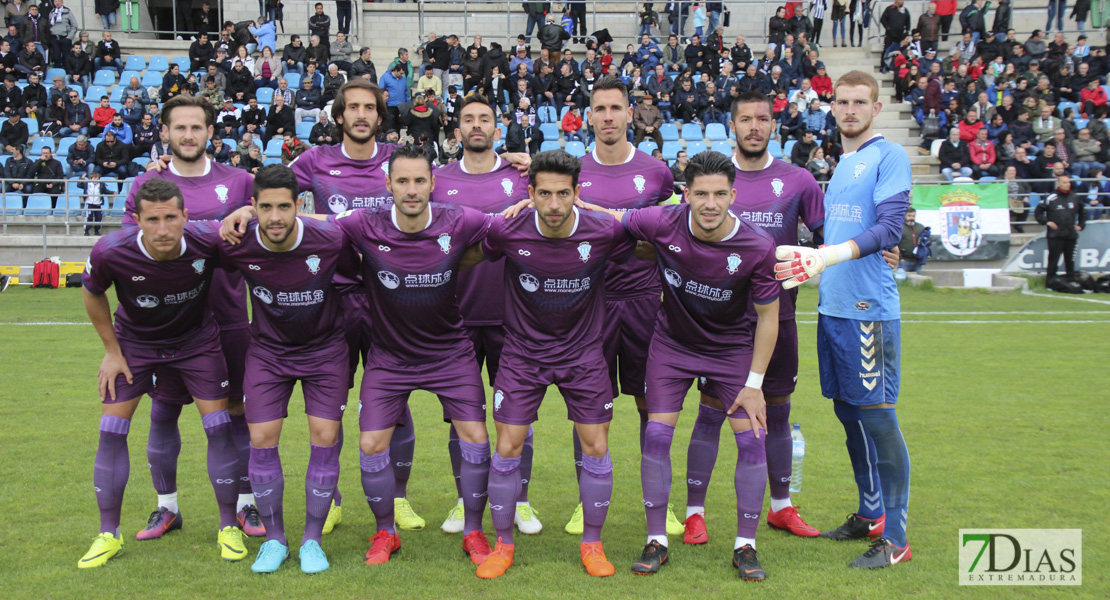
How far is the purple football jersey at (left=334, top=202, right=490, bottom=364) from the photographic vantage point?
5.19m

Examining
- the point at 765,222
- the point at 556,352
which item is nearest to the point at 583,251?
the point at 556,352

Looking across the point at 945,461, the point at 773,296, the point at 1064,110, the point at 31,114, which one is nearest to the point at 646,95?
the point at 1064,110

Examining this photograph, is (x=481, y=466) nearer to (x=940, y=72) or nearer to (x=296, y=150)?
(x=296, y=150)

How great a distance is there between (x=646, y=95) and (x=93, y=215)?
43.3ft

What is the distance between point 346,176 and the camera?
5.91 m

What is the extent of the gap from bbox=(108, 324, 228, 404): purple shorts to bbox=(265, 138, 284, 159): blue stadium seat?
15.8 metres

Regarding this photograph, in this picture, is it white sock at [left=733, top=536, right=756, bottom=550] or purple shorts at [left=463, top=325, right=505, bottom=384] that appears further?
purple shorts at [left=463, top=325, right=505, bottom=384]

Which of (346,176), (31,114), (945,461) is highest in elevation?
(31,114)

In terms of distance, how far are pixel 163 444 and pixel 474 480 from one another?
201 cm

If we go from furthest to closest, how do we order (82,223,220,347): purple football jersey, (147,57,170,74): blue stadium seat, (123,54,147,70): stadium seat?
(147,57,170,74): blue stadium seat, (123,54,147,70): stadium seat, (82,223,220,347): purple football jersey

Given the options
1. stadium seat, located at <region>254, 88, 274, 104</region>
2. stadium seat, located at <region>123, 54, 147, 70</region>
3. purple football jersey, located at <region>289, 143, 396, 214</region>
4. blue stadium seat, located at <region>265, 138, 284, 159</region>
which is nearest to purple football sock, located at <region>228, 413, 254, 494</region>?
purple football jersey, located at <region>289, 143, 396, 214</region>

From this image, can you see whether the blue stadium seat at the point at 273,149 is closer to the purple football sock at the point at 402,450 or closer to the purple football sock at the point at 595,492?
the purple football sock at the point at 402,450

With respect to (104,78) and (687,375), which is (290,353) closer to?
(687,375)

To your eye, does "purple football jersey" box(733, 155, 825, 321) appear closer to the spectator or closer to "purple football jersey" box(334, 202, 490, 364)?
"purple football jersey" box(334, 202, 490, 364)
